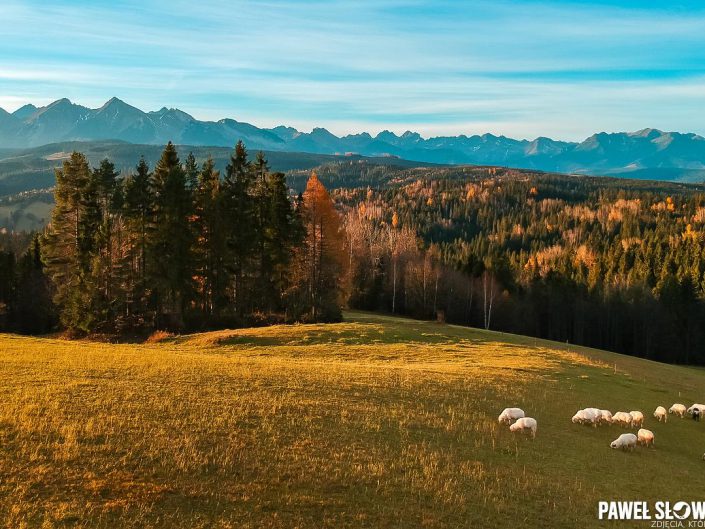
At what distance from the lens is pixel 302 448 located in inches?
658

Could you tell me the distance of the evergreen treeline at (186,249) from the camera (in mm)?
54125

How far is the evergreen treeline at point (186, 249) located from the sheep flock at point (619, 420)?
3777cm

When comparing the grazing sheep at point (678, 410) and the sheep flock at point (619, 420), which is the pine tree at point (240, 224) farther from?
the grazing sheep at point (678, 410)

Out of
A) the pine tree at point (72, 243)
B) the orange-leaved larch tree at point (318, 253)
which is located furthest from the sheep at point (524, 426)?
the pine tree at point (72, 243)

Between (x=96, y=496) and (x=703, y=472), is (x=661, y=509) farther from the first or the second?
(x=96, y=496)

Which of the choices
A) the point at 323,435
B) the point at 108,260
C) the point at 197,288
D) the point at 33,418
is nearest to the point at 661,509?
the point at 323,435

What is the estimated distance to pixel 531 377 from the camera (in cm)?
3419

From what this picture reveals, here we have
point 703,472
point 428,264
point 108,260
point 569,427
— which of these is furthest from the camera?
point 428,264

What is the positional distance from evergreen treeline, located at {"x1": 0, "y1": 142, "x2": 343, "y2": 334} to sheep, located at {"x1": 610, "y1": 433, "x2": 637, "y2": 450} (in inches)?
1600

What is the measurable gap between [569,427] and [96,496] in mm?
20801

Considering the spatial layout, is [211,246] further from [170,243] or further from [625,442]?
[625,442]

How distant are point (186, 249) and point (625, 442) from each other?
4638 centimetres

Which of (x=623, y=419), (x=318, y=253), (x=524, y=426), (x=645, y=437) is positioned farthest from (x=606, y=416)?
(x=318, y=253)

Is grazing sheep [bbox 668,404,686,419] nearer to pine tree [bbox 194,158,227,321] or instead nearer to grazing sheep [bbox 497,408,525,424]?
grazing sheep [bbox 497,408,525,424]
